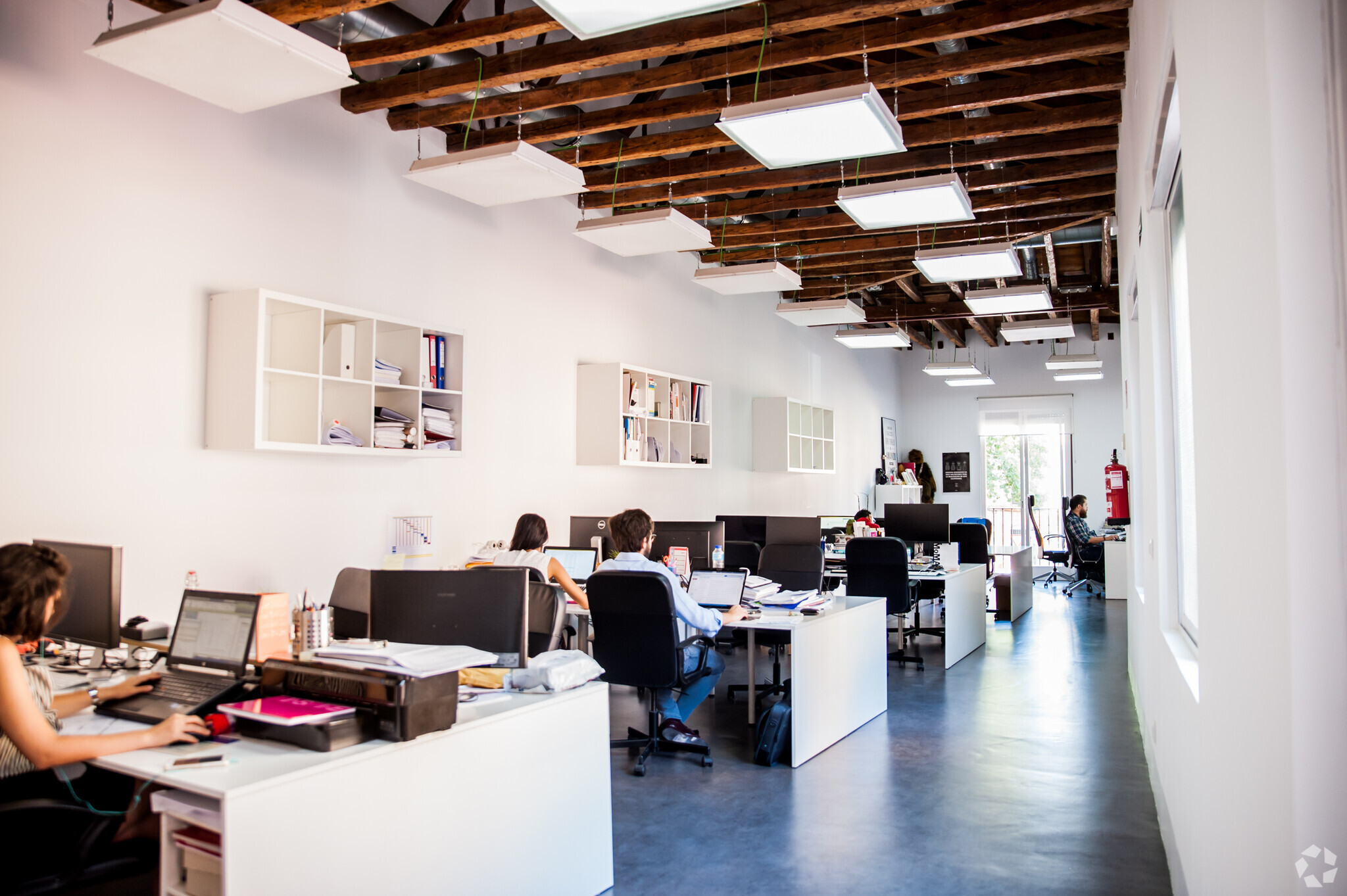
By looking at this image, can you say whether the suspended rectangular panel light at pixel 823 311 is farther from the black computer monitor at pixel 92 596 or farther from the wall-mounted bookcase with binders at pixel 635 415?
the black computer monitor at pixel 92 596

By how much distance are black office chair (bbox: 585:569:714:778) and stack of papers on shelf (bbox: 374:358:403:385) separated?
173 cm

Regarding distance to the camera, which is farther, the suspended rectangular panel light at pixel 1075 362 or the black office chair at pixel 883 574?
the suspended rectangular panel light at pixel 1075 362

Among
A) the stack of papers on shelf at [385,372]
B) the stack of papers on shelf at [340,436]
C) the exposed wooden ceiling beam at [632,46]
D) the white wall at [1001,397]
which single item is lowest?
the stack of papers on shelf at [340,436]

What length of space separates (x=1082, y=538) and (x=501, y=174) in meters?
10.00

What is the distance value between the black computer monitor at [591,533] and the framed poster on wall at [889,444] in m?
9.25

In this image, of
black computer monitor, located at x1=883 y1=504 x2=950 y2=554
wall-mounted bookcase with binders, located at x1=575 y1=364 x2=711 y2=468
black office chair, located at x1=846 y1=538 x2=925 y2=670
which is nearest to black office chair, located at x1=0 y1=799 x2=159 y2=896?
wall-mounted bookcase with binders, located at x1=575 y1=364 x2=711 y2=468

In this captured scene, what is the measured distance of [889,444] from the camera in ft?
52.3

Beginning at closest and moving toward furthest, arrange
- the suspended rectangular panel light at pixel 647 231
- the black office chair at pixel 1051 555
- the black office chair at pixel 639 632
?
the black office chair at pixel 639 632 → the suspended rectangular panel light at pixel 647 231 → the black office chair at pixel 1051 555

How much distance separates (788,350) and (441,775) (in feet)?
31.4

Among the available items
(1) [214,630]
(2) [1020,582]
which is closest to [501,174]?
(1) [214,630]

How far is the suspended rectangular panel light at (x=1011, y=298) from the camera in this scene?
816 centimetres

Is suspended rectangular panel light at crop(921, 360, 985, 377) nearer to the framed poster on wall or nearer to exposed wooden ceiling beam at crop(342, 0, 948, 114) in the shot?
the framed poster on wall

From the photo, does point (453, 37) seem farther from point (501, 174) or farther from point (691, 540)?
point (691, 540)

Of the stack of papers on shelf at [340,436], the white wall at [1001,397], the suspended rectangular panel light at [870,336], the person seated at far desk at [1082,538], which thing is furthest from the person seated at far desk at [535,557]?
the white wall at [1001,397]
